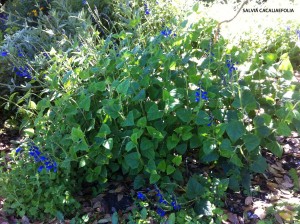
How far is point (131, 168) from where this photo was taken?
8.22 ft

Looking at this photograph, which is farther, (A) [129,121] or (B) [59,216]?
(B) [59,216]

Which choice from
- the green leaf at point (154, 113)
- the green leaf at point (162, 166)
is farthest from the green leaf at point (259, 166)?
the green leaf at point (154, 113)

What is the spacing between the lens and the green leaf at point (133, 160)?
2.39 metres

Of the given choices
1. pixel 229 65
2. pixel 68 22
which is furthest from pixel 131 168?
pixel 68 22

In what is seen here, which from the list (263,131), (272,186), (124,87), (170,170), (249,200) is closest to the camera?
(124,87)

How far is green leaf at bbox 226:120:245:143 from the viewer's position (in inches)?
87.7

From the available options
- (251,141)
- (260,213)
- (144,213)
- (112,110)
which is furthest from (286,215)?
(112,110)

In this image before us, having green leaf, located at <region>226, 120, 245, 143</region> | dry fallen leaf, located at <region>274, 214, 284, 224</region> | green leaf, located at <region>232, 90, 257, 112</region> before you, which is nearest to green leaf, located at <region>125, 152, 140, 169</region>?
green leaf, located at <region>226, 120, 245, 143</region>

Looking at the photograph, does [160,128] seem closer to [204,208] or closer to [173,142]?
[173,142]

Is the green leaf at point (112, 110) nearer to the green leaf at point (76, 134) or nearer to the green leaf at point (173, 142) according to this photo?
the green leaf at point (76, 134)

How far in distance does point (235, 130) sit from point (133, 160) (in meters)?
0.65

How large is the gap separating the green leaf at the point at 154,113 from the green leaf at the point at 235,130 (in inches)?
15.9

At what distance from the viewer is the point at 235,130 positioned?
7.36 ft

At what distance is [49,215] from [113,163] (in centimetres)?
54
